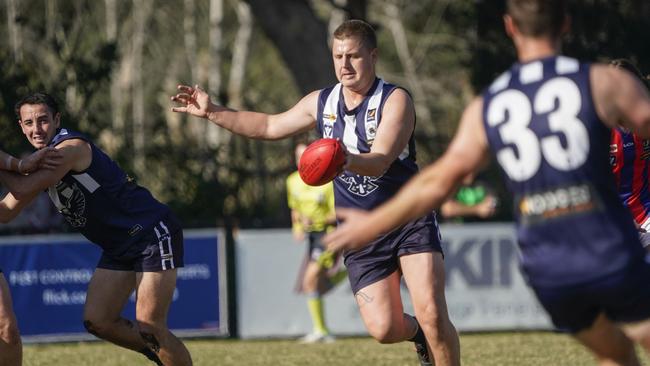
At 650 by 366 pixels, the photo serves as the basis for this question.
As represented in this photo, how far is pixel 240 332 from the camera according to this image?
42.5ft

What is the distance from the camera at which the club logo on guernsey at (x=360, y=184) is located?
22.9 ft

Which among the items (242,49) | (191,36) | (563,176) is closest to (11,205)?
(563,176)

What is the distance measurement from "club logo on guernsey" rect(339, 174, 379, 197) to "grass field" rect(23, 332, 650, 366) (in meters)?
2.97

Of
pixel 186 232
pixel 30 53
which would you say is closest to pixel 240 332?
pixel 186 232

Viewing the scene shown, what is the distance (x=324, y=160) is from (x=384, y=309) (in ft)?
4.07

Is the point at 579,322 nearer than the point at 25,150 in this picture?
Yes

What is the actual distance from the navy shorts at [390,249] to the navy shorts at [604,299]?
92.8 inches

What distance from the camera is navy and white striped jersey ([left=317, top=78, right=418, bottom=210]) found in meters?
6.88

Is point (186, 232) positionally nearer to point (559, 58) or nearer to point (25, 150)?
point (25, 150)

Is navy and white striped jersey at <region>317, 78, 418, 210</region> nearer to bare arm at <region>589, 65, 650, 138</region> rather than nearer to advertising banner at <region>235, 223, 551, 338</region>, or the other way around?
bare arm at <region>589, 65, 650, 138</region>

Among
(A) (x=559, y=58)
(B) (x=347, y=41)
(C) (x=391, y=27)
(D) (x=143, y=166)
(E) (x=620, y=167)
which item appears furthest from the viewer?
(C) (x=391, y=27)

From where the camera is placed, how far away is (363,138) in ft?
22.6

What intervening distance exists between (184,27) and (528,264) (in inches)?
1213

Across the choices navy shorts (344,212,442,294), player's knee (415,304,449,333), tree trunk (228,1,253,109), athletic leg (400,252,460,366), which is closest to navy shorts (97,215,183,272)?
navy shorts (344,212,442,294)
